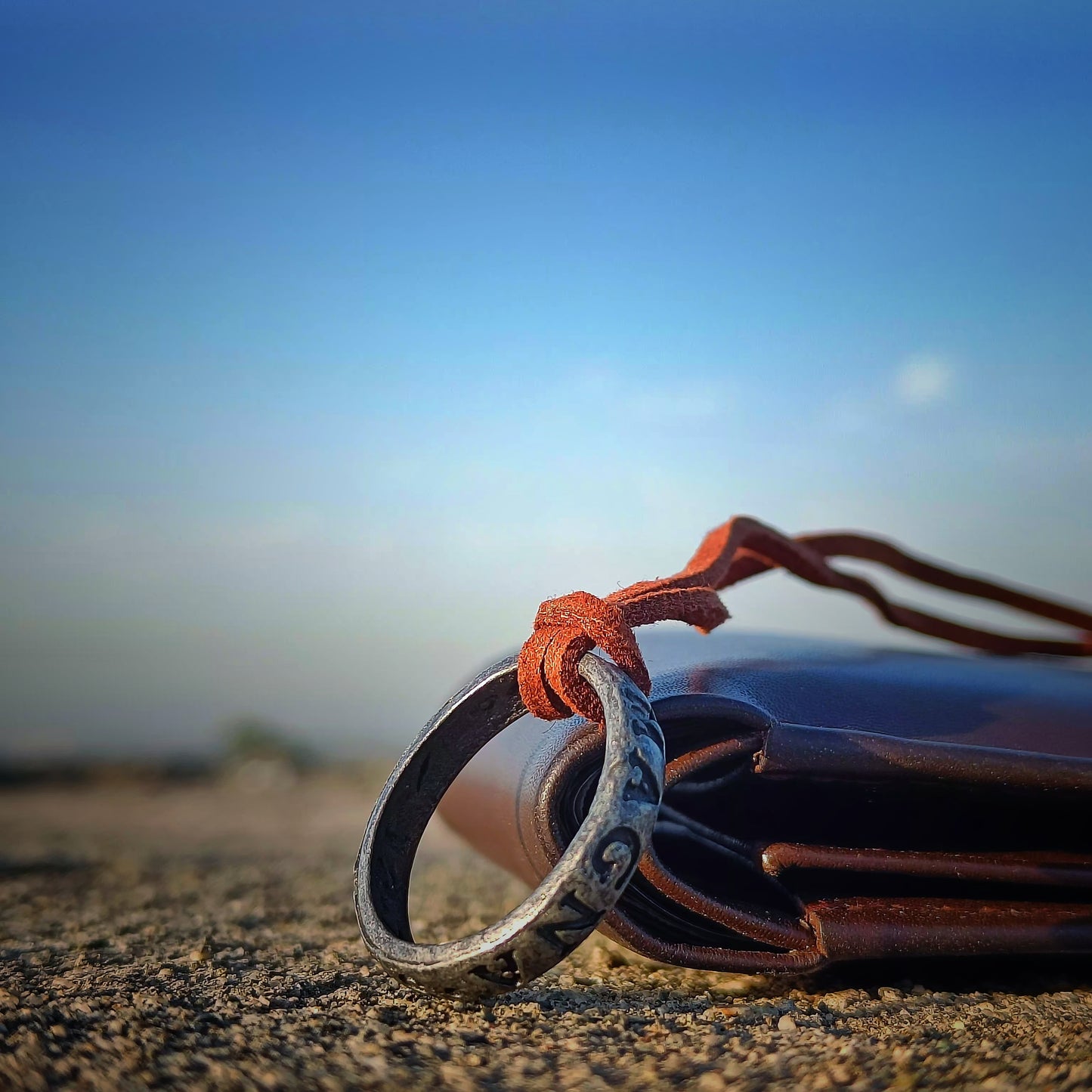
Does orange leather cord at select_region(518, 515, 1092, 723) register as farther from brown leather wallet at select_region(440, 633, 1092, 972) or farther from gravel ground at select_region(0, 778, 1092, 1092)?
gravel ground at select_region(0, 778, 1092, 1092)

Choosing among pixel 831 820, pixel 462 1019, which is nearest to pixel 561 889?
pixel 462 1019

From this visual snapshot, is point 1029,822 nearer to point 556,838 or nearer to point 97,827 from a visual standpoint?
point 556,838

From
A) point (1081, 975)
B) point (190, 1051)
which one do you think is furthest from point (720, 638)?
point (190, 1051)

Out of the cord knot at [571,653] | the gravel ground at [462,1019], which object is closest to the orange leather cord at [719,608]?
the cord knot at [571,653]

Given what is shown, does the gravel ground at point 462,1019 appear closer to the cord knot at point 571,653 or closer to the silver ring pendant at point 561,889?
the silver ring pendant at point 561,889

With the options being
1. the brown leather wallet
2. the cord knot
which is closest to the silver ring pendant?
the cord knot

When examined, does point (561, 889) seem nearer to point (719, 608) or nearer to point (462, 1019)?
point (462, 1019)
